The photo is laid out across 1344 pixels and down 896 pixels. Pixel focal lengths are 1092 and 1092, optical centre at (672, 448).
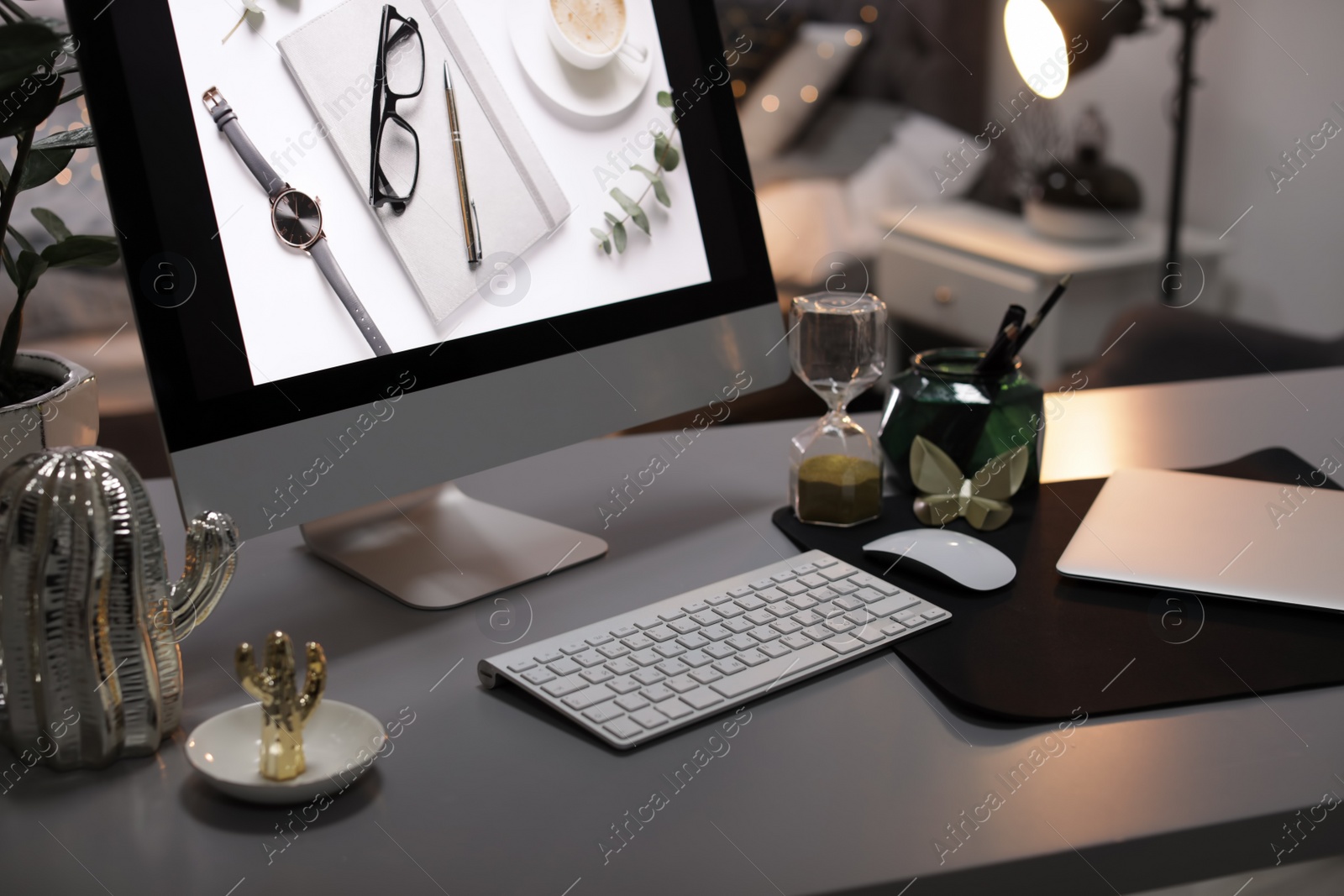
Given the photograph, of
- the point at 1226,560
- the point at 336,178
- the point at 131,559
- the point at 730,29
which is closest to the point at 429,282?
the point at 336,178

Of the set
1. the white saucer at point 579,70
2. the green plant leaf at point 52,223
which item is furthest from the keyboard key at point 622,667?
the green plant leaf at point 52,223

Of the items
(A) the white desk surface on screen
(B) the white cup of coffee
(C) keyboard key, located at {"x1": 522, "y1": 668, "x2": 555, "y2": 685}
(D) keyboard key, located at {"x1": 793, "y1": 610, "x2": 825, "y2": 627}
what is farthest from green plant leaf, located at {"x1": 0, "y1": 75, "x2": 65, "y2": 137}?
(D) keyboard key, located at {"x1": 793, "y1": 610, "x2": 825, "y2": 627}

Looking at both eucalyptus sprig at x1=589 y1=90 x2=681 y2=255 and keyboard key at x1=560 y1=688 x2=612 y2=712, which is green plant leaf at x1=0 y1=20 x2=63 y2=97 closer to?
eucalyptus sprig at x1=589 y1=90 x2=681 y2=255

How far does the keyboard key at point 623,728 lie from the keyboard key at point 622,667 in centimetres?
5

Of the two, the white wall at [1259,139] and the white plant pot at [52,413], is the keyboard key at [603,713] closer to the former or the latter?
the white plant pot at [52,413]

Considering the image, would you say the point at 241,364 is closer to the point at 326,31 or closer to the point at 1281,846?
the point at 326,31

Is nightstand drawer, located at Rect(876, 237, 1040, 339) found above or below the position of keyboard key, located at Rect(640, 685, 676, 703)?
below

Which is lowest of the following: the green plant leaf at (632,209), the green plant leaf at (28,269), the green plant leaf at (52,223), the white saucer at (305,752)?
the white saucer at (305,752)

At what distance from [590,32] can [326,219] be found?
11.0 inches

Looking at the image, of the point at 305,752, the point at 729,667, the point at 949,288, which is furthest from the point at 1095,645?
the point at 949,288

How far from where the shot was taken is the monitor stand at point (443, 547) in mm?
780

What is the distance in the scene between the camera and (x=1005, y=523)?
33.2 inches

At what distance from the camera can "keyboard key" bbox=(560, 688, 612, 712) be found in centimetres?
60

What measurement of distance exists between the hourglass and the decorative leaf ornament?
0.04 m
